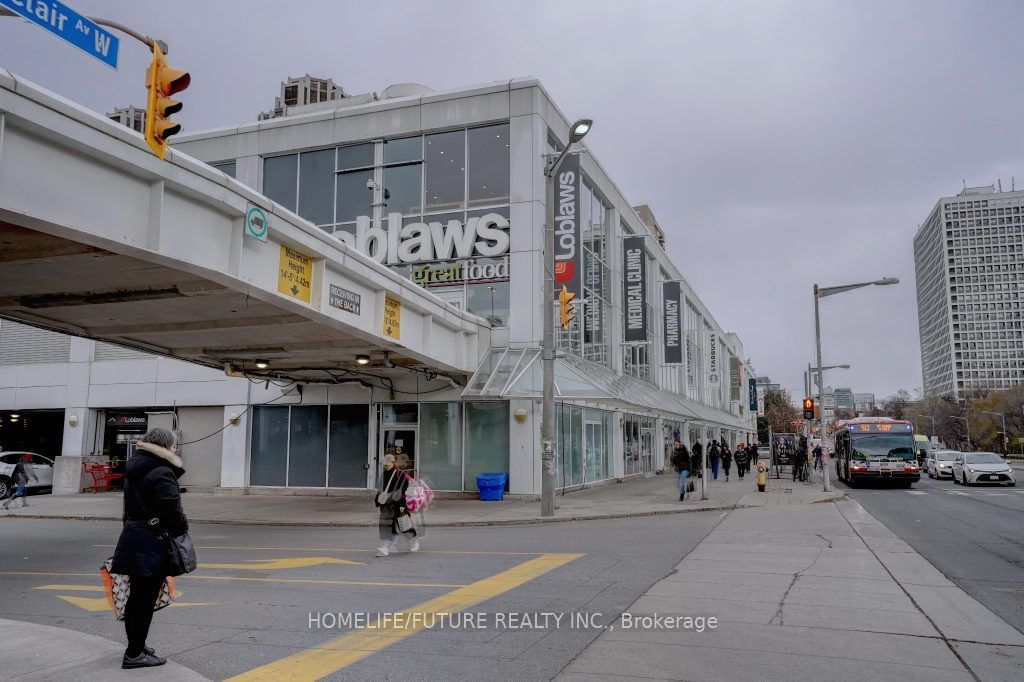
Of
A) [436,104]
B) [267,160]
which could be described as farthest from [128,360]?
[436,104]

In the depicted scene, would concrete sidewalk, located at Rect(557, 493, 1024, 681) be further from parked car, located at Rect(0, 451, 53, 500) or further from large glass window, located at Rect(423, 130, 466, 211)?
parked car, located at Rect(0, 451, 53, 500)

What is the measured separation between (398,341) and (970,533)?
1301cm

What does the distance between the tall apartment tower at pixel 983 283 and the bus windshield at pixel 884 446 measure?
182918mm

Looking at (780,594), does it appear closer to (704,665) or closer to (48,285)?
(704,665)

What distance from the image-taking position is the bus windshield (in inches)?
1152

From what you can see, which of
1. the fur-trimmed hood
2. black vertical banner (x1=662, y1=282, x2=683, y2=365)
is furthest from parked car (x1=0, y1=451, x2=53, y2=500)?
black vertical banner (x1=662, y1=282, x2=683, y2=365)

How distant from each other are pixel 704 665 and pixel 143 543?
427 centimetres

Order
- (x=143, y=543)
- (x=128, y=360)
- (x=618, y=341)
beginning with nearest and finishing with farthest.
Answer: (x=143, y=543) < (x=128, y=360) < (x=618, y=341)

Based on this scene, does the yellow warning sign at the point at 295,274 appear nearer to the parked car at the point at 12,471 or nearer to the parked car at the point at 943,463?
the parked car at the point at 12,471

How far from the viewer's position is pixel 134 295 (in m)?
14.0

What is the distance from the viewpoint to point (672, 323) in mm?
38906

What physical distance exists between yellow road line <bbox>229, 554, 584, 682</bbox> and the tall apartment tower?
685 ft

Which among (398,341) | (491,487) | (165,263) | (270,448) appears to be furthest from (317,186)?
(165,263)

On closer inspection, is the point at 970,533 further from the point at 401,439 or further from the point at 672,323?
the point at 672,323
